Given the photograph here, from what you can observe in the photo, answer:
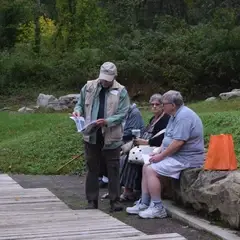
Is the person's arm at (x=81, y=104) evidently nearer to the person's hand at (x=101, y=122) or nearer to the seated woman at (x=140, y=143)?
the person's hand at (x=101, y=122)

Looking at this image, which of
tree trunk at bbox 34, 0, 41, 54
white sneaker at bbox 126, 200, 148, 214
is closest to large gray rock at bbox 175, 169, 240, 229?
white sneaker at bbox 126, 200, 148, 214

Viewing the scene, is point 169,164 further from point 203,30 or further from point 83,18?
point 83,18

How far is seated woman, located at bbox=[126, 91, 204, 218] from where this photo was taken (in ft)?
21.5

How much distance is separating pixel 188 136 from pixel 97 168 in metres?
1.15

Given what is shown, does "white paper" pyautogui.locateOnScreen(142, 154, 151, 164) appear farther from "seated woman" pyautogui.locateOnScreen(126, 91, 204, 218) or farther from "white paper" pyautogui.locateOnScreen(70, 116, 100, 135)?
"white paper" pyautogui.locateOnScreen(70, 116, 100, 135)

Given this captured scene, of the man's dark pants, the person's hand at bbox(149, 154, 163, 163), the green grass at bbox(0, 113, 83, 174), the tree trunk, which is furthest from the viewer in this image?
the tree trunk

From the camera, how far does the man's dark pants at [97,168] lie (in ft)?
22.9

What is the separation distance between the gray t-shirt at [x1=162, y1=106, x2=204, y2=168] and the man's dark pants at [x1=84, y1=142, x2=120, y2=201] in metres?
0.62

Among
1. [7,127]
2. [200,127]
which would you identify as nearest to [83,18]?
[7,127]

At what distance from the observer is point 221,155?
20.3 ft

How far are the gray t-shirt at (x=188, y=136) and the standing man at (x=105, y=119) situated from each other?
59cm

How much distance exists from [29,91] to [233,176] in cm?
1900

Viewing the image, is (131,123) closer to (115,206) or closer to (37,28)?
(115,206)

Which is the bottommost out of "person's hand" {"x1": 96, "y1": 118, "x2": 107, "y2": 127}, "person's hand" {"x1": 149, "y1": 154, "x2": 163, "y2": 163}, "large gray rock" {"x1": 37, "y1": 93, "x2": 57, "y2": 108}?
"large gray rock" {"x1": 37, "y1": 93, "x2": 57, "y2": 108}
